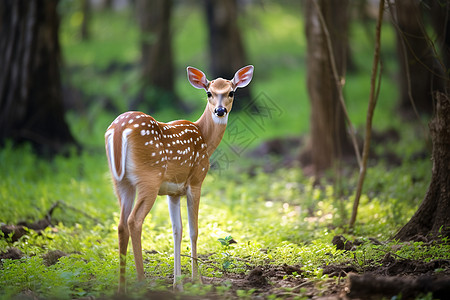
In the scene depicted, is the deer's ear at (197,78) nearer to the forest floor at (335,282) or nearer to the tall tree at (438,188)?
the forest floor at (335,282)

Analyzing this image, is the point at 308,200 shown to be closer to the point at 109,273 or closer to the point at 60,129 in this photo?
the point at 109,273

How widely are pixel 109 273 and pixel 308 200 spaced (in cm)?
406

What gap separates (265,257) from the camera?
5.26 m

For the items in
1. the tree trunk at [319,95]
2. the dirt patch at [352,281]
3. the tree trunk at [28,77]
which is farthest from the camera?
the tree trunk at [28,77]

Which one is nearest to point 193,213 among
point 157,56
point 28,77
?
point 28,77

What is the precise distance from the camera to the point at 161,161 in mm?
4652

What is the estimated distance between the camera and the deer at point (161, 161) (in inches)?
175

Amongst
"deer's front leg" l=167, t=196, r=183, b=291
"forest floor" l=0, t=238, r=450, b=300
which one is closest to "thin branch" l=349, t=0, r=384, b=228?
"forest floor" l=0, t=238, r=450, b=300

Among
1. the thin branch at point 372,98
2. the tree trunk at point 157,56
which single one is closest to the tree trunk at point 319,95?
the thin branch at point 372,98

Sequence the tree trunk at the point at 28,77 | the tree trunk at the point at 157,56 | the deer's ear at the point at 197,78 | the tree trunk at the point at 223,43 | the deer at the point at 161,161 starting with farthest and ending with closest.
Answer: the tree trunk at the point at 223,43
the tree trunk at the point at 157,56
the tree trunk at the point at 28,77
the deer's ear at the point at 197,78
the deer at the point at 161,161

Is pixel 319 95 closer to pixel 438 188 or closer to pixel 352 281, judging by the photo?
pixel 438 188

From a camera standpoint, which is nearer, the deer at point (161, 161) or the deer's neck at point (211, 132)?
the deer at point (161, 161)

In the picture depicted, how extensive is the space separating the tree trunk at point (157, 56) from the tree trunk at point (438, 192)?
10.0 metres

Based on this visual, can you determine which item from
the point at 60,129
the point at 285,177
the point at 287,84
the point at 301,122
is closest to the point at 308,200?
the point at 285,177
